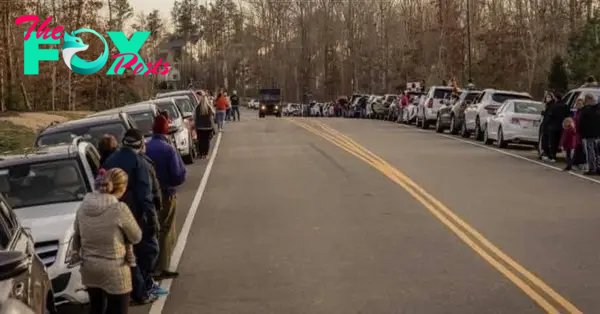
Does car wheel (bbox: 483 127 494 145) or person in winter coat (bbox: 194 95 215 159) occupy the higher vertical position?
person in winter coat (bbox: 194 95 215 159)

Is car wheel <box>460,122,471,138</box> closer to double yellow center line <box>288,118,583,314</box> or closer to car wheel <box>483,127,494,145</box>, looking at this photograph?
car wheel <box>483,127,494,145</box>

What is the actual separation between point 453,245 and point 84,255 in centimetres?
583

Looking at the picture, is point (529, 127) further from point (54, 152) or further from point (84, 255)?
point (84, 255)

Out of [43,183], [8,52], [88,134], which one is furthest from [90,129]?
[8,52]

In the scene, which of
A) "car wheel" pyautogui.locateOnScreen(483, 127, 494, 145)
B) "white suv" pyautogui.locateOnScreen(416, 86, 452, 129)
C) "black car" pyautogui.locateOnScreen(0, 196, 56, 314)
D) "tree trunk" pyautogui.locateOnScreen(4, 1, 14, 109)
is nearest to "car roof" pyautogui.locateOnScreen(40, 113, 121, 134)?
"black car" pyautogui.locateOnScreen(0, 196, 56, 314)

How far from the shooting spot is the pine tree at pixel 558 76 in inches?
1980

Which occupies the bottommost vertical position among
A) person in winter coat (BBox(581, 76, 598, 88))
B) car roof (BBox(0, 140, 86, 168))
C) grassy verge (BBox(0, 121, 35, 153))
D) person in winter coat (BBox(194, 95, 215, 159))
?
grassy verge (BBox(0, 121, 35, 153))

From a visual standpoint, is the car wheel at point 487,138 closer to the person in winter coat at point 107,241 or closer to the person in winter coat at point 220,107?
the person in winter coat at point 220,107

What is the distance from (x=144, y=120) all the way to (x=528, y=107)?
40.3 feet

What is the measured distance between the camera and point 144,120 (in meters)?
21.1

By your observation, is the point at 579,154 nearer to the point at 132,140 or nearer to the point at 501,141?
the point at 501,141

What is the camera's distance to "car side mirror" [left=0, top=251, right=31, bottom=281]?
452cm

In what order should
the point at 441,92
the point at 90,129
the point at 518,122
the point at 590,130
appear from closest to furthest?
1. the point at 90,129
2. the point at 590,130
3. the point at 518,122
4. the point at 441,92

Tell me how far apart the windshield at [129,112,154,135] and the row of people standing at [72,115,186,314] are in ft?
34.8
